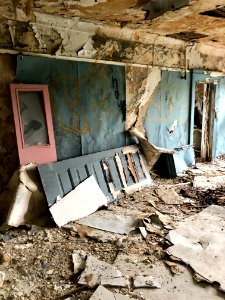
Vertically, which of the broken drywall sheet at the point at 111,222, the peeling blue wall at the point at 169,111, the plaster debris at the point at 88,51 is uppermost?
the plaster debris at the point at 88,51

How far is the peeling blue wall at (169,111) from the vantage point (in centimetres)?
511

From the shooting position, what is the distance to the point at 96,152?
4.24m

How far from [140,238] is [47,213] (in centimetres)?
124

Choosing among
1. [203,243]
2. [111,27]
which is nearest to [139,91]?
[111,27]

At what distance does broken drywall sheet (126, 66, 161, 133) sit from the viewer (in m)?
4.59

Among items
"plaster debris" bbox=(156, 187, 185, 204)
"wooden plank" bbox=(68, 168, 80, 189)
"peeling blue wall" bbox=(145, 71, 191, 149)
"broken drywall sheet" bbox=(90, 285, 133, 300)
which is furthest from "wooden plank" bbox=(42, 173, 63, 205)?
"peeling blue wall" bbox=(145, 71, 191, 149)

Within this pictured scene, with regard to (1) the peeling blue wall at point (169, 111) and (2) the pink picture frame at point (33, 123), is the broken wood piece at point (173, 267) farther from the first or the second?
(1) the peeling blue wall at point (169, 111)

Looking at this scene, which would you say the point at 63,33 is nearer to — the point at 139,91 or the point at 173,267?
the point at 139,91

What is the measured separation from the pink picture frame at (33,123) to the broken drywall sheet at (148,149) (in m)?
1.61

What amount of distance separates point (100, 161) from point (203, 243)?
187cm

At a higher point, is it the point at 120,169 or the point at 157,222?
the point at 120,169

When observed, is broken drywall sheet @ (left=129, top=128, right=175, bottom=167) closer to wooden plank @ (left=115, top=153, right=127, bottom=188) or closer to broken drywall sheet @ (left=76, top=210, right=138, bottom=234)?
wooden plank @ (left=115, top=153, right=127, bottom=188)

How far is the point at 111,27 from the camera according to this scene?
4.09 m

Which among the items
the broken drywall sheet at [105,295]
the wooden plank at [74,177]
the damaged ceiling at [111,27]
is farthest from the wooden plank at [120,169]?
the broken drywall sheet at [105,295]
